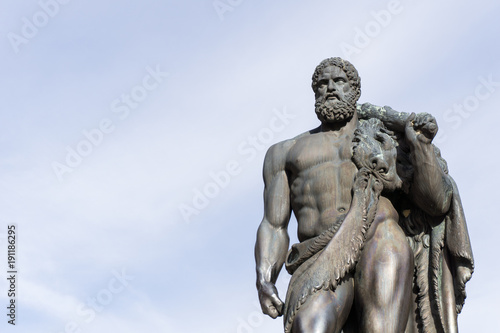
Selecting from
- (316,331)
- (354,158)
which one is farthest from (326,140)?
(316,331)

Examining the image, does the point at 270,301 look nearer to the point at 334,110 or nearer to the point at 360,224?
the point at 360,224

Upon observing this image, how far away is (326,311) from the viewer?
1298 cm

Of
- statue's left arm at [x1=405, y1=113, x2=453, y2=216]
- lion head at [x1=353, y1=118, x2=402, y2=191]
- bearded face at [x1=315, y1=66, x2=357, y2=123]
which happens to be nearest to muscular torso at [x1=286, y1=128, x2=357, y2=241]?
lion head at [x1=353, y1=118, x2=402, y2=191]

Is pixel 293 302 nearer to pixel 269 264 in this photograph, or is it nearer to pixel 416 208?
pixel 269 264

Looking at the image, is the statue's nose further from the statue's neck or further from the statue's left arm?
the statue's neck

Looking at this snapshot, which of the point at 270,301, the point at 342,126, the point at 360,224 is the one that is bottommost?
the point at 270,301

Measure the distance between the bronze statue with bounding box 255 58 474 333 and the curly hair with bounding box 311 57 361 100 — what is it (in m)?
0.01

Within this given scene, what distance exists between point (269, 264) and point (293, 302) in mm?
713

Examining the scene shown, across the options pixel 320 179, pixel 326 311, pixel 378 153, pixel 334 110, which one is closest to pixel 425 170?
pixel 378 153

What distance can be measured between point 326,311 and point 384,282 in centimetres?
74

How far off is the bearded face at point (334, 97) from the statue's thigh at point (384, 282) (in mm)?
1432

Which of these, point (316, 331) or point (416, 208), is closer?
point (316, 331)

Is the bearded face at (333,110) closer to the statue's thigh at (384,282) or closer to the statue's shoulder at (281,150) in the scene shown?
the statue's shoulder at (281,150)

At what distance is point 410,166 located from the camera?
1405 cm
